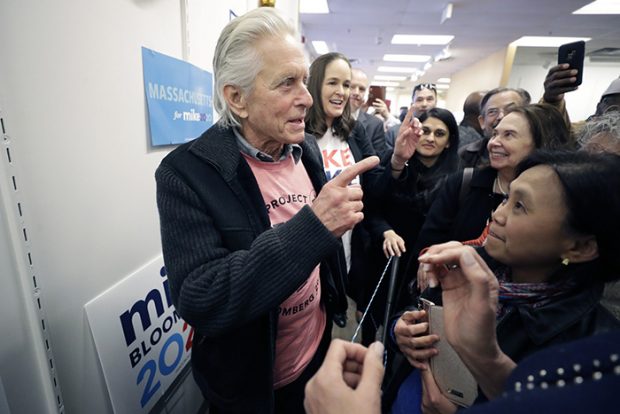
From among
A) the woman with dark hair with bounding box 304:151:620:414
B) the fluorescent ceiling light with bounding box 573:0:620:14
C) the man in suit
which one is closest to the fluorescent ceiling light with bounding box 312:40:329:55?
the fluorescent ceiling light with bounding box 573:0:620:14

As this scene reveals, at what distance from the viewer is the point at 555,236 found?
806mm

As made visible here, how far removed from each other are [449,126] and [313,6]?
172 inches

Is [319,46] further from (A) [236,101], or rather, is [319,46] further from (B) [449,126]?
(A) [236,101]

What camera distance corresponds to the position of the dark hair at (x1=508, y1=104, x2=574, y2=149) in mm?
1407

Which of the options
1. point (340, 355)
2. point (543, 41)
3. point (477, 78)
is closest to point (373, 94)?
point (340, 355)

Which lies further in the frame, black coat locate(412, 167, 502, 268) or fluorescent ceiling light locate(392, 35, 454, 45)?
fluorescent ceiling light locate(392, 35, 454, 45)

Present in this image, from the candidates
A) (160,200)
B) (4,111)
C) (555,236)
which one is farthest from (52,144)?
(555,236)

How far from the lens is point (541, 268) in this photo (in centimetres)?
87

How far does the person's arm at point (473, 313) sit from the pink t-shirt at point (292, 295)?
408mm

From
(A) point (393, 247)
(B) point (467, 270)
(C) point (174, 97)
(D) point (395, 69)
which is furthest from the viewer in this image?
(D) point (395, 69)

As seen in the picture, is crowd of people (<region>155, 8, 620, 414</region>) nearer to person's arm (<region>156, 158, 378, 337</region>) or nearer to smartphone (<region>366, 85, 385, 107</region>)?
person's arm (<region>156, 158, 378, 337</region>)

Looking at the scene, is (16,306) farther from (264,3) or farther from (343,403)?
(264,3)

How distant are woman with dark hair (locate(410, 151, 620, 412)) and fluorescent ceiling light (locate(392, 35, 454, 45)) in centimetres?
739

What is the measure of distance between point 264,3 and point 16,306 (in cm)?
254
